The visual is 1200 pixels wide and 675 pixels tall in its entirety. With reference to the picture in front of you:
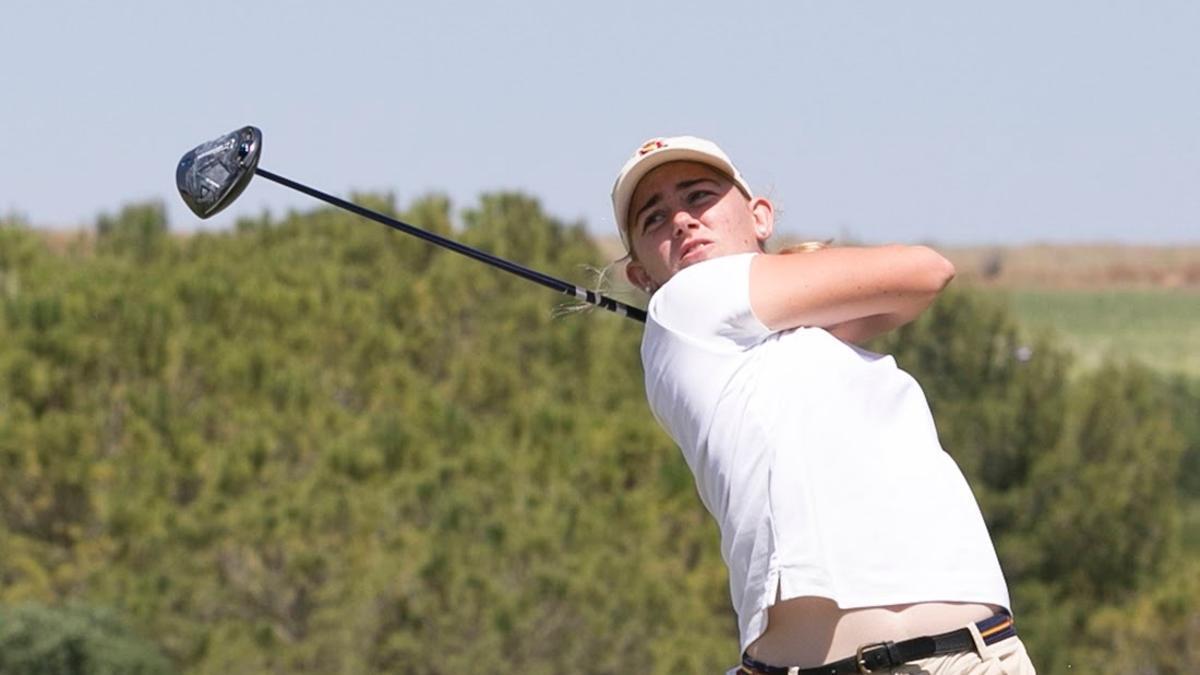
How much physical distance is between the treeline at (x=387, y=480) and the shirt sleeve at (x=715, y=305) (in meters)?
16.5

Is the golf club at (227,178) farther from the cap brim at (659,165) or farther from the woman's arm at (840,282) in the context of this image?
the woman's arm at (840,282)

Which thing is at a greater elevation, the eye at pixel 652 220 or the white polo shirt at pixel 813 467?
the eye at pixel 652 220

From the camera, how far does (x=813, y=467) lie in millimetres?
2674

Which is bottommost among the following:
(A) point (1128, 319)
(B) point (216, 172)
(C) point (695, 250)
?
(C) point (695, 250)

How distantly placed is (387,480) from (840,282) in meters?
19.1

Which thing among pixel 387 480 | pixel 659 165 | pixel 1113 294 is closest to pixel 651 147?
pixel 659 165

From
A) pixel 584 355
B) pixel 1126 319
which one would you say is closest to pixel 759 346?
pixel 584 355

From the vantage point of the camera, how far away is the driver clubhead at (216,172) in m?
3.39

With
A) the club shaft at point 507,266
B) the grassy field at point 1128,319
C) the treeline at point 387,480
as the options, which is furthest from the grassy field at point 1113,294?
the club shaft at point 507,266

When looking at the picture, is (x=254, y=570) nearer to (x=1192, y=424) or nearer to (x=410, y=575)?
(x=410, y=575)

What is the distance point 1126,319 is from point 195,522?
39146 millimetres

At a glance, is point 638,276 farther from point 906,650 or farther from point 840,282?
point 906,650

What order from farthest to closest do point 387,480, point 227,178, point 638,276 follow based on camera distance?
point 387,480 → point 227,178 → point 638,276

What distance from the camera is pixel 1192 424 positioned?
36.5 meters
